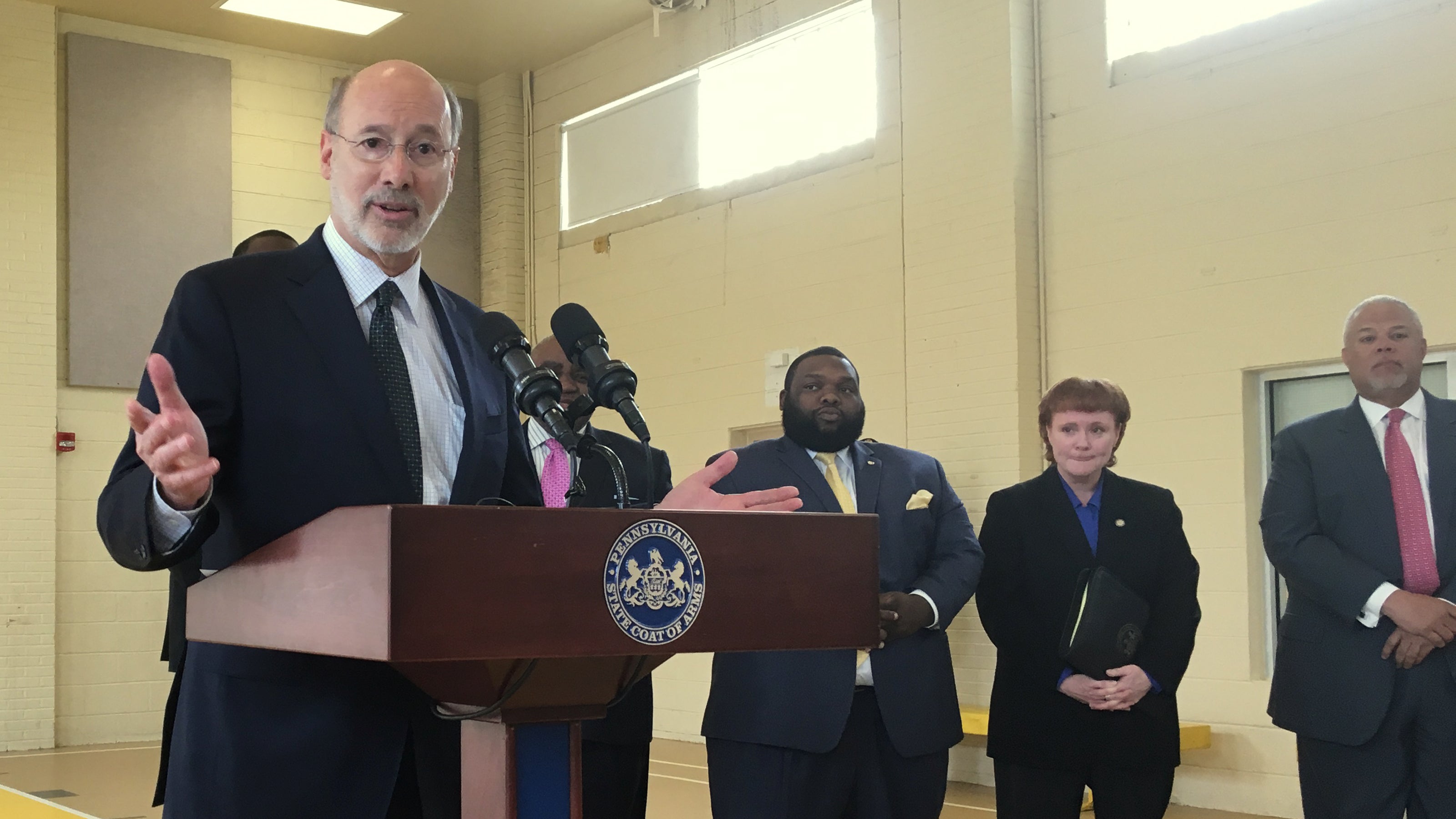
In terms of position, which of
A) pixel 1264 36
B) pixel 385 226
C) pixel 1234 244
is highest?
pixel 1264 36

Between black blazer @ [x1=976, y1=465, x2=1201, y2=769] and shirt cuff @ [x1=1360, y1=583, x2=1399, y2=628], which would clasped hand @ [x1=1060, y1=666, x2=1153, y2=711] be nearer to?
black blazer @ [x1=976, y1=465, x2=1201, y2=769]

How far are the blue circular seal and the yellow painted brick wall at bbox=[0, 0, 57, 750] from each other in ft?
30.9

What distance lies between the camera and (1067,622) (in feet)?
11.8

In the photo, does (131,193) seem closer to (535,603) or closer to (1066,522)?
(1066,522)

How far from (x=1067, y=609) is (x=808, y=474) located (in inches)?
30.7

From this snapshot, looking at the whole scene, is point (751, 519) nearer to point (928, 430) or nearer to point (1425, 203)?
point (1425, 203)

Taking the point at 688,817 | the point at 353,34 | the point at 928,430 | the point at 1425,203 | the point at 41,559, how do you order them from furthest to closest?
the point at 353,34, the point at 41,559, the point at 928,430, the point at 688,817, the point at 1425,203

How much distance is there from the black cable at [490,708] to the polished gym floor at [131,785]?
502 centimetres

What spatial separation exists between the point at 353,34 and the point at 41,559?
447 centimetres

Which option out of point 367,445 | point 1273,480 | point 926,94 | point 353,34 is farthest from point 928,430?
point 367,445

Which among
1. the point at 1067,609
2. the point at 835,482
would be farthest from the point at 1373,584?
the point at 835,482

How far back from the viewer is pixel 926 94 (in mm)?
7984

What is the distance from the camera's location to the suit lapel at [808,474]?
368 centimetres

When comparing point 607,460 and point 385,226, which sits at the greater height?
point 385,226
